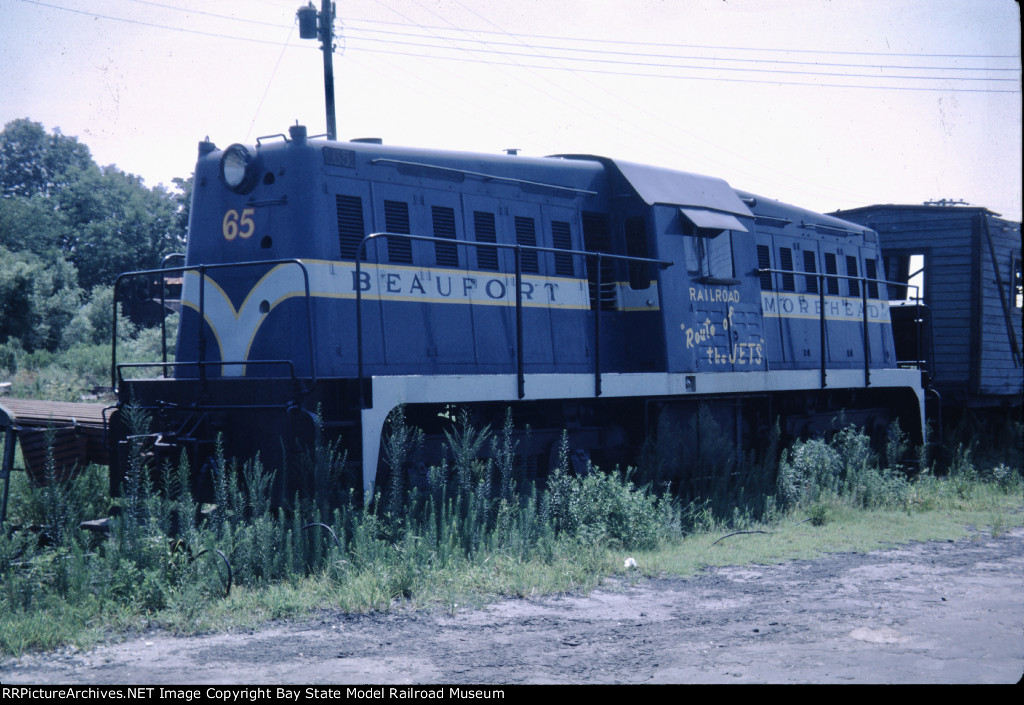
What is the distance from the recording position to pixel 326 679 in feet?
13.4

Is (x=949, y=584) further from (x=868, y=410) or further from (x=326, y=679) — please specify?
(x=868, y=410)

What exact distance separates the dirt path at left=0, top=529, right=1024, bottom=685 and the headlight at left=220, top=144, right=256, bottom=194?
163 inches

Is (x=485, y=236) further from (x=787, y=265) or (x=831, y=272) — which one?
(x=831, y=272)

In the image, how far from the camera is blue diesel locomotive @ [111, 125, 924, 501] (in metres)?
7.03

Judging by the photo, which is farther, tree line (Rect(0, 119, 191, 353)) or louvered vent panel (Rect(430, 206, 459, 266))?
tree line (Rect(0, 119, 191, 353))

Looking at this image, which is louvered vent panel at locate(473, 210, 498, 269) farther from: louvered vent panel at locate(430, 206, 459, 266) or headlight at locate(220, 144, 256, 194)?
headlight at locate(220, 144, 256, 194)

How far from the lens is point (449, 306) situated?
8.12m

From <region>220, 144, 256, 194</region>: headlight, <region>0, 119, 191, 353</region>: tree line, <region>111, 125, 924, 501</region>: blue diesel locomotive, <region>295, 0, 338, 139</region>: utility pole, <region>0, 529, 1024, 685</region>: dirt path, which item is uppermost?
<region>0, 119, 191, 353</region>: tree line

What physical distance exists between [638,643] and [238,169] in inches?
210

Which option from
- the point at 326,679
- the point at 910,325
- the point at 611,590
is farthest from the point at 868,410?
the point at 326,679

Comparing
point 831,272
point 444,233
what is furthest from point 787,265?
point 444,233

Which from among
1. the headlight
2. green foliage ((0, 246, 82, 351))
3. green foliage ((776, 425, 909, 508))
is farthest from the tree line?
green foliage ((776, 425, 909, 508))

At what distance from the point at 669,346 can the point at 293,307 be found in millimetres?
3835

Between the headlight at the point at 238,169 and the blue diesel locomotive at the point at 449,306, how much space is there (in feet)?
0.06
